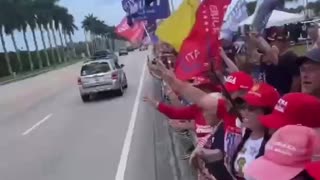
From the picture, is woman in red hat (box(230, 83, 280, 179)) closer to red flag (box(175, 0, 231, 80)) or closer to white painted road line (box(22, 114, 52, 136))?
red flag (box(175, 0, 231, 80))

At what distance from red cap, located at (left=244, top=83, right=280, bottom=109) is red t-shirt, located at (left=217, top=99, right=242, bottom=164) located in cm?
67

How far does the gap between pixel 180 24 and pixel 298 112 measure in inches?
127

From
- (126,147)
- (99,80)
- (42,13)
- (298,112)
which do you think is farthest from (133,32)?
(42,13)

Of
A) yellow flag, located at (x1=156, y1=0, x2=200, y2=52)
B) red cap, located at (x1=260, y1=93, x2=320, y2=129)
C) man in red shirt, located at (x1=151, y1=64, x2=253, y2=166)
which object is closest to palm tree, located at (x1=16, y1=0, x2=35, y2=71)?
yellow flag, located at (x1=156, y1=0, x2=200, y2=52)

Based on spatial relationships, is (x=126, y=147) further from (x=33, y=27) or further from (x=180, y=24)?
(x=33, y=27)

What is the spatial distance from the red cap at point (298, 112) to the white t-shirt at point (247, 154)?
27.0 inches

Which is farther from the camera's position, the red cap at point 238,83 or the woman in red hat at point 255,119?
the red cap at point 238,83

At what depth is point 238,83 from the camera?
430 centimetres

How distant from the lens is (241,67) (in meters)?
7.10

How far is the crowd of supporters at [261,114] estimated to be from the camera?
2.62m

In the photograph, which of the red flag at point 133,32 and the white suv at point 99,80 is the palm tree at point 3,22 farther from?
the red flag at point 133,32

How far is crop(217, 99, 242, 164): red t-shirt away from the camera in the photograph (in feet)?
14.7

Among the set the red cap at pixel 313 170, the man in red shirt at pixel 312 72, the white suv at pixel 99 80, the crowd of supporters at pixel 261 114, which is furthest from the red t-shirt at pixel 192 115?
the white suv at pixel 99 80

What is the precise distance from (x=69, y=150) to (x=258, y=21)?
7762 millimetres
